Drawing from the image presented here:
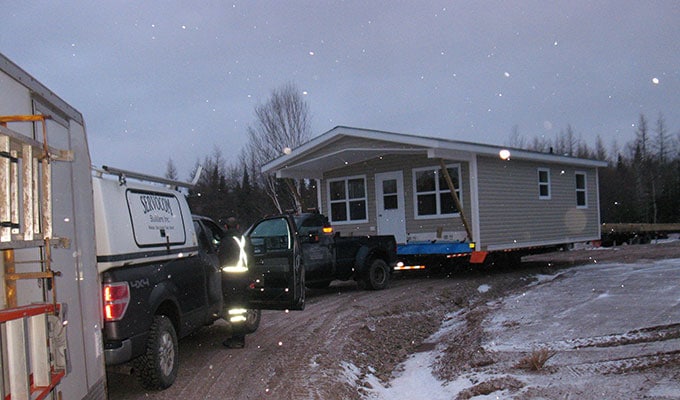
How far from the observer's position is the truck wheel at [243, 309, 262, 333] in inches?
326

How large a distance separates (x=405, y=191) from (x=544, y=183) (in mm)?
4777

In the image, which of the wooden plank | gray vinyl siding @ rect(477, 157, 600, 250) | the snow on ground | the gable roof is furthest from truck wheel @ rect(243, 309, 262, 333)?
gray vinyl siding @ rect(477, 157, 600, 250)

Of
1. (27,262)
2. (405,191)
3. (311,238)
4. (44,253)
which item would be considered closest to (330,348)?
(311,238)

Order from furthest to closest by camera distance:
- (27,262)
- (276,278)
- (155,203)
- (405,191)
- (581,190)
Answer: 1. (581,190)
2. (405,191)
3. (276,278)
4. (155,203)
5. (27,262)

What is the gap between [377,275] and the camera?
1320 cm

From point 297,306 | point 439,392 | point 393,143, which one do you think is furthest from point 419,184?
point 439,392

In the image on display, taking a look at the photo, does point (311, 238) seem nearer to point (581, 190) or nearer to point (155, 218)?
point (155, 218)

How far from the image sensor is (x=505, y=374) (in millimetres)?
5941

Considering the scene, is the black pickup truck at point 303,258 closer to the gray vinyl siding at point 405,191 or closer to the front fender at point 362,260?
the front fender at point 362,260

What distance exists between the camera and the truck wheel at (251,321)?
8289mm

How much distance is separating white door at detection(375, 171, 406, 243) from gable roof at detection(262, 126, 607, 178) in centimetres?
76

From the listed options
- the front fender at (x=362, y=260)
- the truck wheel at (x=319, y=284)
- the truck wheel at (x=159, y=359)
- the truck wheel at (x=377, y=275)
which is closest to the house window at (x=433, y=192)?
the truck wheel at (x=377, y=275)

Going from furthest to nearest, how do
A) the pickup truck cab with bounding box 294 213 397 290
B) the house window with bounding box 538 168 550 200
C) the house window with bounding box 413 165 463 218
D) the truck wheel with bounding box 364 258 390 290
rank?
1. the house window with bounding box 538 168 550 200
2. the house window with bounding box 413 165 463 218
3. the truck wheel with bounding box 364 258 390 290
4. the pickup truck cab with bounding box 294 213 397 290

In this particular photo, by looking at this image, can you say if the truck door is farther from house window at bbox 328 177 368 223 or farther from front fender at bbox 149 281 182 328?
house window at bbox 328 177 368 223
